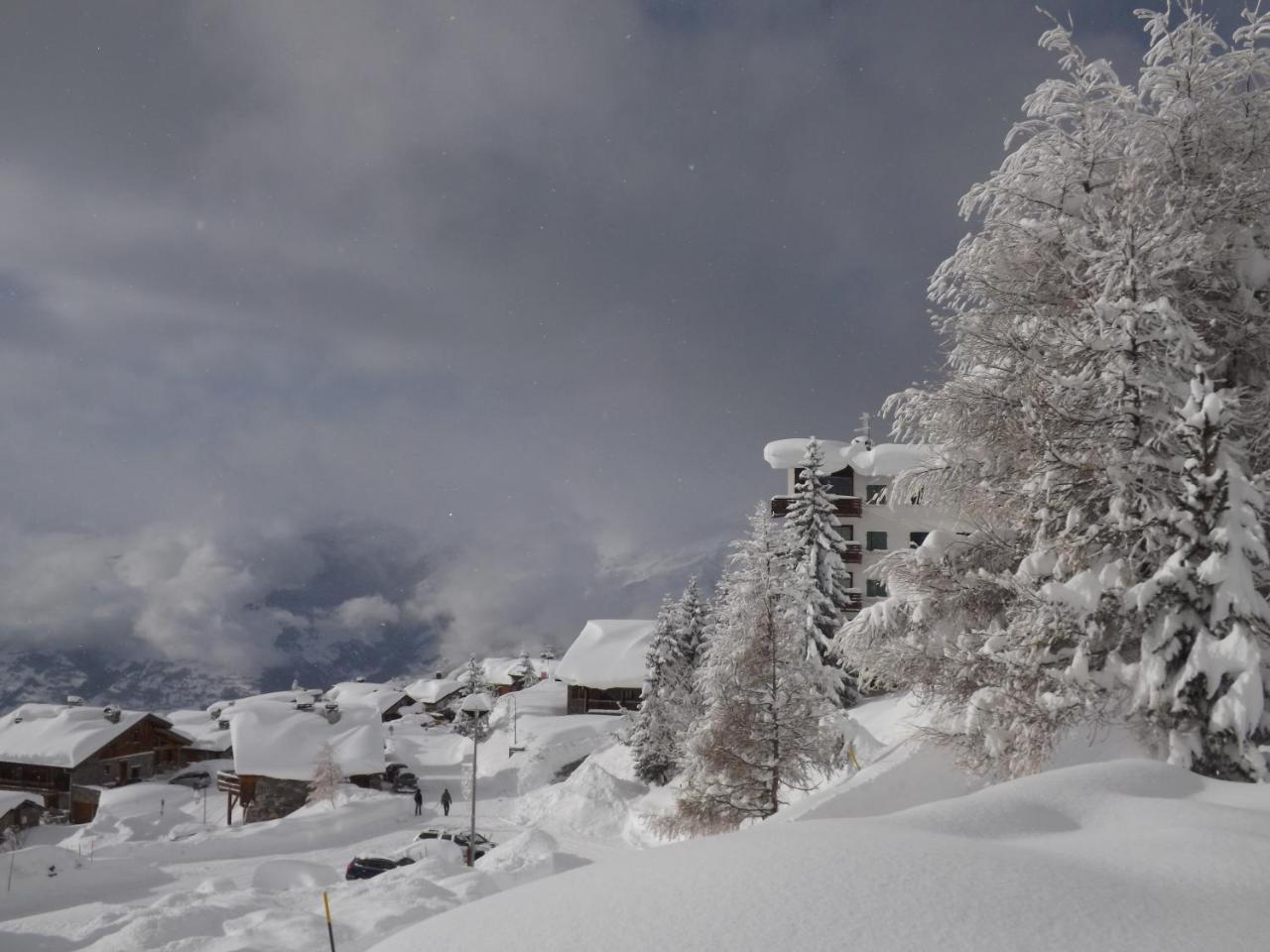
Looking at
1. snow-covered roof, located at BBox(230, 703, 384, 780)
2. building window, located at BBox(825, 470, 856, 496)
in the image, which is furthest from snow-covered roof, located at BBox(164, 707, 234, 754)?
building window, located at BBox(825, 470, 856, 496)

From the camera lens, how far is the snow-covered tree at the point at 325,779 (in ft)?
159

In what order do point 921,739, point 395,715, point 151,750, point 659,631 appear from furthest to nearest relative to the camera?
point 395,715 → point 151,750 → point 659,631 → point 921,739

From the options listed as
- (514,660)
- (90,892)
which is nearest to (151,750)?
(90,892)

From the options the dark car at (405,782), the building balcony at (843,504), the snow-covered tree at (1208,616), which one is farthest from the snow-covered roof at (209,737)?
the snow-covered tree at (1208,616)

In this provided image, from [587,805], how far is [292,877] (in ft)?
50.1

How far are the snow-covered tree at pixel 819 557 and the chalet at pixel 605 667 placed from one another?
2647 cm

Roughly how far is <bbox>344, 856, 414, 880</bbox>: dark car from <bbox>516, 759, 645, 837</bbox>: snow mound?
1123 centimetres

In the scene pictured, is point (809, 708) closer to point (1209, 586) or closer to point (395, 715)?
point (1209, 586)

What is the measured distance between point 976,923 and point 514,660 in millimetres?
117266

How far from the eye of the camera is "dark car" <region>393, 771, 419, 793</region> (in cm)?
5544

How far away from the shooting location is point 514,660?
11644 centimetres

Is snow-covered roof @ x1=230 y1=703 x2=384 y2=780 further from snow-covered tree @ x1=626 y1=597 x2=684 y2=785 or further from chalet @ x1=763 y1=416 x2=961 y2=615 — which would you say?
chalet @ x1=763 y1=416 x2=961 y2=615

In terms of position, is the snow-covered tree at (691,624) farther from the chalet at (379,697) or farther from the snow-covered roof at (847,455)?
the chalet at (379,697)

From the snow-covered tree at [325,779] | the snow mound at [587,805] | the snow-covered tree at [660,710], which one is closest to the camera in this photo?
the snow mound at [587,805]
